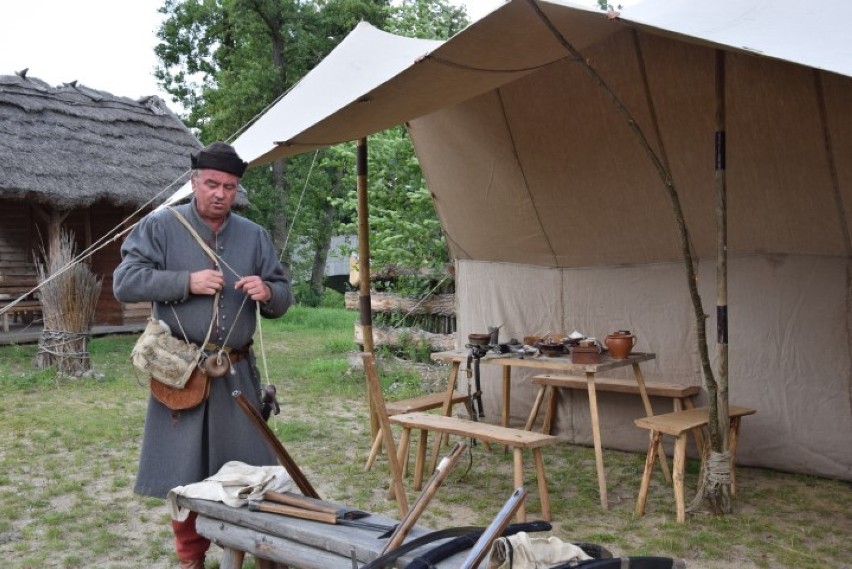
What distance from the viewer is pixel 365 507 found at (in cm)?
370

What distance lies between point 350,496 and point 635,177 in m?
2.21

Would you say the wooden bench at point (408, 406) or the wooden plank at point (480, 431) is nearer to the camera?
the wooden plank at point (480, 431)

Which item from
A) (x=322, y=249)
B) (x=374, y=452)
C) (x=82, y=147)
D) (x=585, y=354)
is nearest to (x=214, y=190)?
(x=585, y=354)

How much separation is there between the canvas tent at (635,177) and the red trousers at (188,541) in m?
1.57

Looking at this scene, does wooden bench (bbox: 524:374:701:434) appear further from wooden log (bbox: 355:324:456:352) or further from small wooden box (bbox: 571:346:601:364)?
wooden log (bbox: 355:324:456:352)

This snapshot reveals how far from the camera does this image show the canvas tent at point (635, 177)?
10.6 ft

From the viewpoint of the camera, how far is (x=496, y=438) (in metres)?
3.40

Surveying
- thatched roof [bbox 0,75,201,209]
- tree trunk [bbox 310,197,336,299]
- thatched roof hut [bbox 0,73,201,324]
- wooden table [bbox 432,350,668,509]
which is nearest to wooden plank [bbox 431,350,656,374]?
wooden table [bbox 432,350,668,509]

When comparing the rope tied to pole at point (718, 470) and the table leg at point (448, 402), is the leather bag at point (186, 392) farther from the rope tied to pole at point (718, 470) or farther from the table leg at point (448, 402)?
the rope tied to pole at point (718, 470)

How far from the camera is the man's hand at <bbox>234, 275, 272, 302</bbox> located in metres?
2.51

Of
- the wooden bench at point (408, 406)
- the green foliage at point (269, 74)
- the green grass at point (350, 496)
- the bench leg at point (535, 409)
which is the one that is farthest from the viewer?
the green foliage at point (269, 74)

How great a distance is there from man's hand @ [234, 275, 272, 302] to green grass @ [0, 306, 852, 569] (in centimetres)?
62

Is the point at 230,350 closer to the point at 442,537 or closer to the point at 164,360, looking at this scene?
the point at 164,360

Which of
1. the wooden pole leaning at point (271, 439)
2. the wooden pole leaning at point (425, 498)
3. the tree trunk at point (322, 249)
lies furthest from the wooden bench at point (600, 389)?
the tree trunk at point (322, 249)
